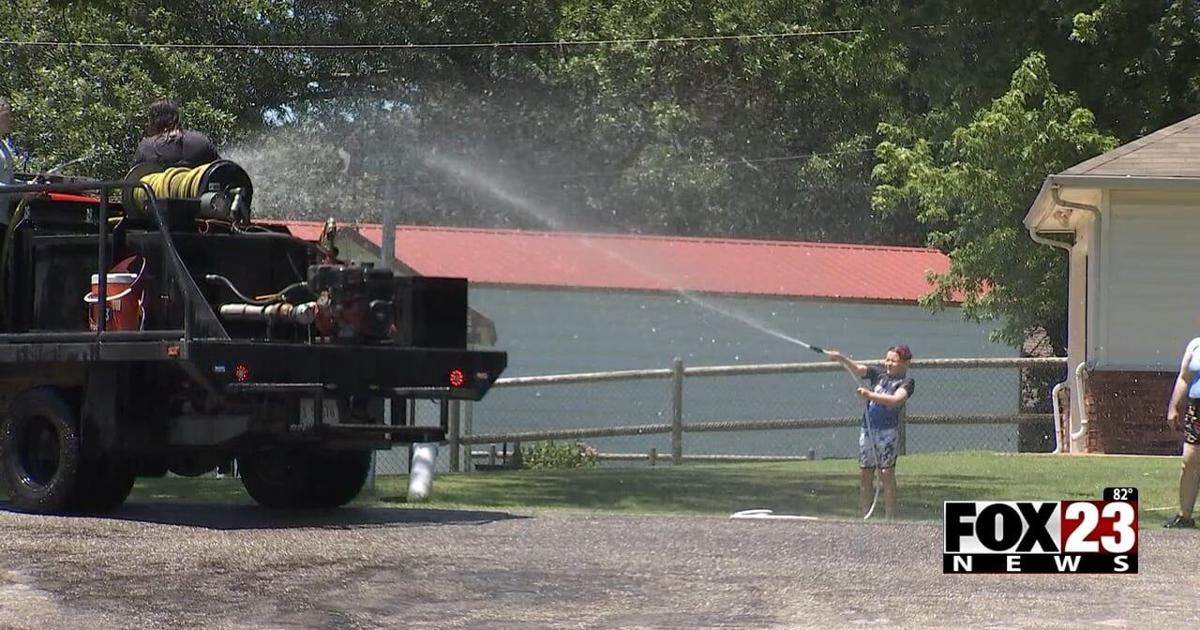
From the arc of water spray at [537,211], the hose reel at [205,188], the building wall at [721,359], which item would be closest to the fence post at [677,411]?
the arc of water spray at [537,211]

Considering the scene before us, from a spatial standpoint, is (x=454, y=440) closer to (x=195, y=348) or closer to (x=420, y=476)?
(x=420, y=476)

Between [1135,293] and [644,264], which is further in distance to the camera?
[644,264]

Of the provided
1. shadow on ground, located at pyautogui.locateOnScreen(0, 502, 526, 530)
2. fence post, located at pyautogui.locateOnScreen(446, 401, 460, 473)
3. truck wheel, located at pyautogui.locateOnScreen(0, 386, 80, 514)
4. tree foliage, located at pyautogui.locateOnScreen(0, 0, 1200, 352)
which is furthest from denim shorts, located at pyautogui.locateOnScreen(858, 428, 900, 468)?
tree foliage, located at pyautogui.locateOnScreen(0, 0, 1200, 352)

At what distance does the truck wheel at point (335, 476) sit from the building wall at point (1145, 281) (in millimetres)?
11323

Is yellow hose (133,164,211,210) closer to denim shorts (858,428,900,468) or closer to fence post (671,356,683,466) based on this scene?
denim shorts (858,428,900,468)

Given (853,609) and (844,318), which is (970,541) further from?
(844,318)

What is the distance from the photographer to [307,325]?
1217 centimetres

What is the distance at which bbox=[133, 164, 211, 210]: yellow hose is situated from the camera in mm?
12516

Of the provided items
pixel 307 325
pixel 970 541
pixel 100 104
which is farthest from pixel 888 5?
pixel 970 541

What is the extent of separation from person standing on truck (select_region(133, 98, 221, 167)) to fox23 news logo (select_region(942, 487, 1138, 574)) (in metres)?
5.63

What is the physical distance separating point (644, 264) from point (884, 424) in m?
15.6

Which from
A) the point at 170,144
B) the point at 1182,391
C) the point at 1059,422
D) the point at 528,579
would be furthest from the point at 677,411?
the point at 528,579

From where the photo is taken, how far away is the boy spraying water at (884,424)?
14602 millimetres

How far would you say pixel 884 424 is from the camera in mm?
14734
